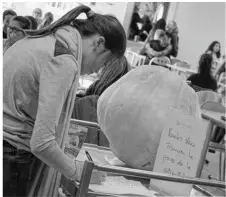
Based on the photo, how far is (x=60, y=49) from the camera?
132 cm

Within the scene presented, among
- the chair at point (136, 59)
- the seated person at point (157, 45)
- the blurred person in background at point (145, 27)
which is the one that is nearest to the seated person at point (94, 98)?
the chair at point (136, 59)

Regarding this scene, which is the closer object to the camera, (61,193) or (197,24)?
(61,193)

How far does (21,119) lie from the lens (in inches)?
54.5

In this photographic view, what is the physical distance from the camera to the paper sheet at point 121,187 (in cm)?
103

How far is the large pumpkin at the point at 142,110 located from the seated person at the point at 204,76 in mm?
4786

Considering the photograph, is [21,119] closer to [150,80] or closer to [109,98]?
[109,98]

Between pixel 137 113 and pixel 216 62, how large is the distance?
30.1ft

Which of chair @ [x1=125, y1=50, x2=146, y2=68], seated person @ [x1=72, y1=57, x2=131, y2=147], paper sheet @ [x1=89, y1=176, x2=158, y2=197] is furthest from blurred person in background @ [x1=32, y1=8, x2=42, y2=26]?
paper sheet @ [x1=89, y1=176, x2=158, y2=197]

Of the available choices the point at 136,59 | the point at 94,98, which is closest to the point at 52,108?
the point at 94,98

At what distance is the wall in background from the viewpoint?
12539mm

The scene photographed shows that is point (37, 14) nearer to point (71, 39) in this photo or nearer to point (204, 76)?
point (204, 76)

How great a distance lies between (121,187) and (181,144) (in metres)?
0.18

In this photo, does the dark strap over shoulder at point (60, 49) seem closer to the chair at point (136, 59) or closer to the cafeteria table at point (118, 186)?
the cafeteria table at point (118, 186)

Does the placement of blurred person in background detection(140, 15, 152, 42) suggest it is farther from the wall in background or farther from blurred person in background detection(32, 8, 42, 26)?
blurred person in background detection(32, 8, 42, 26)
